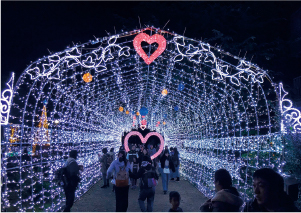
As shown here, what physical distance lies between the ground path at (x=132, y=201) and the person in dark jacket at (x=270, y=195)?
5575 mm

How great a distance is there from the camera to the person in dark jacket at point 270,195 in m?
2.67

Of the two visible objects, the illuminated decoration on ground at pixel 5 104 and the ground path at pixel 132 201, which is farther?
the ground path at pixel 132 201

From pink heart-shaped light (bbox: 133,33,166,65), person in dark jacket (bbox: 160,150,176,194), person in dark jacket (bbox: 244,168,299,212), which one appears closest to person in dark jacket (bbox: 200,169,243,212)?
person in dark jacket (bbox: 244,168,299,212)

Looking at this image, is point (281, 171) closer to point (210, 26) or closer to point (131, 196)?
point (131, 196)

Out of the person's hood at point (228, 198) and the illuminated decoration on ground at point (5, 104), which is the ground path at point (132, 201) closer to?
the illuminated decoration on ground at point (5, 104)

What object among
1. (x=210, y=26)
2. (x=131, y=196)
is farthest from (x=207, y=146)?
(x=210, y=26)

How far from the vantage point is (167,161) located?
11.0 m

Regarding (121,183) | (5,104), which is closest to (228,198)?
(5,104)

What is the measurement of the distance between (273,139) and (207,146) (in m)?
5.16

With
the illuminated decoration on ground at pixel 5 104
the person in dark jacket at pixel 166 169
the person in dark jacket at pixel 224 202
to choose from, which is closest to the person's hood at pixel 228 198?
the person in dark jacket at pixel 224 202

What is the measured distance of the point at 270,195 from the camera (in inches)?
107

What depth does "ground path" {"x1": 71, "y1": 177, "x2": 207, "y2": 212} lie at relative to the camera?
8.22 meters

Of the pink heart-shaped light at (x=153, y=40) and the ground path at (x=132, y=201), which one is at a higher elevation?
the pink heart-shaped light at (x=153, y=40)

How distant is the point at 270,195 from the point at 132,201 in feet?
22.7
